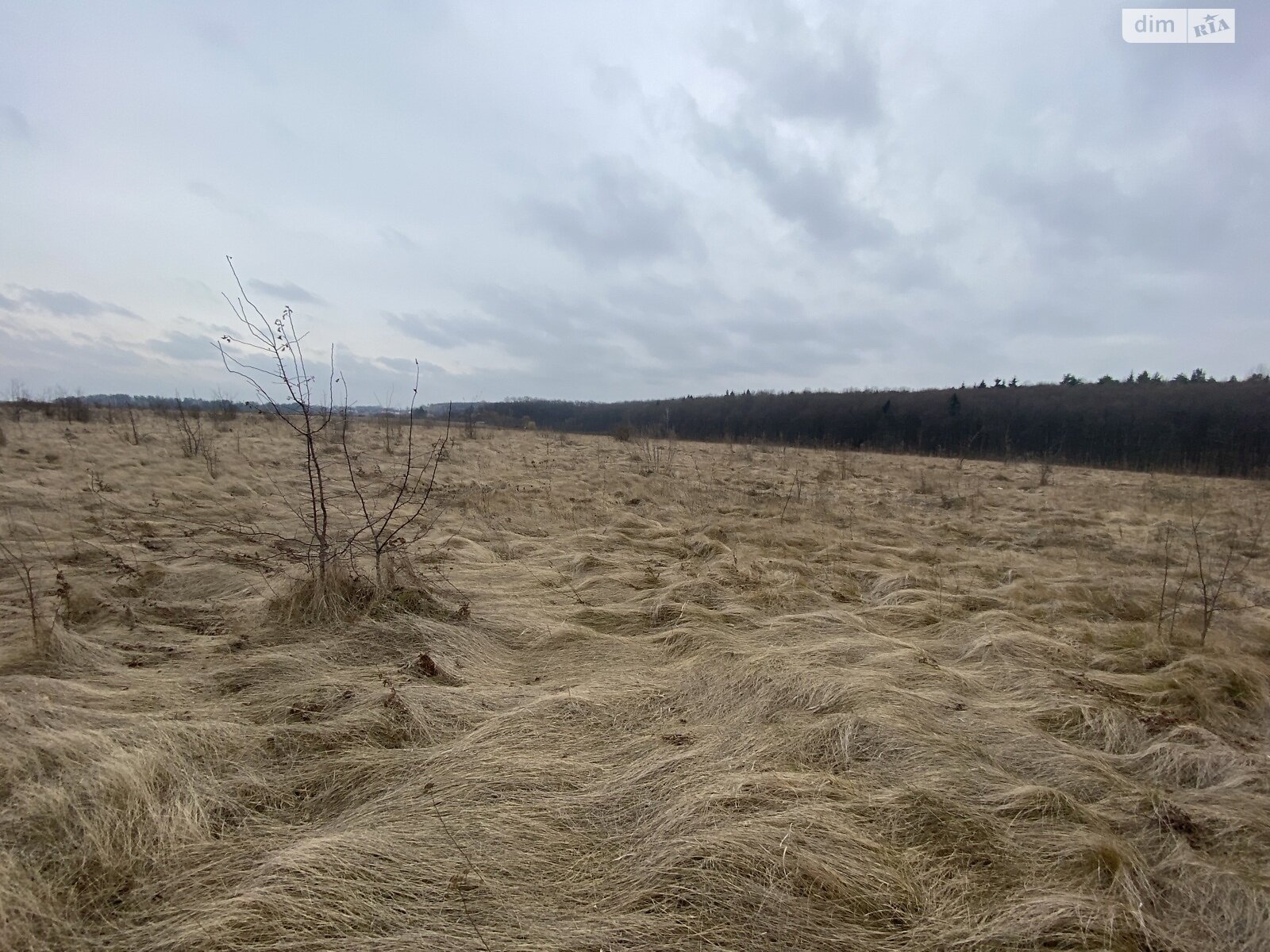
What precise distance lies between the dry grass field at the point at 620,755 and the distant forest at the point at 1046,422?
17355 millimetres

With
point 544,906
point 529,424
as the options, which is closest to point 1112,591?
point 544,906

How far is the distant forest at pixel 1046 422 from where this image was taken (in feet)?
111

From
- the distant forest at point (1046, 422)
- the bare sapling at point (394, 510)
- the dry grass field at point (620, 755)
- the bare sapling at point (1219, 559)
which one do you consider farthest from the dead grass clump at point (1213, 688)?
the distant forest at point (1046, 422)

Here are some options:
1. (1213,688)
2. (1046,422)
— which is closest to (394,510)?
(1213,688)

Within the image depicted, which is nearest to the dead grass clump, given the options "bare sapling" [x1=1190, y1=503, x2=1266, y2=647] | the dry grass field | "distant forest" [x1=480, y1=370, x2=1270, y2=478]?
the dry grass field

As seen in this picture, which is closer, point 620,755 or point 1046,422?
point 620,755

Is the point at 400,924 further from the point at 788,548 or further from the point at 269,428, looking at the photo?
the point at 269,428

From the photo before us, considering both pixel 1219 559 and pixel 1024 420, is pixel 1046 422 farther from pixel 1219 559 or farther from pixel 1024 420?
pixel 1219 559

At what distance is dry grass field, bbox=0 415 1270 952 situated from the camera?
1.84m

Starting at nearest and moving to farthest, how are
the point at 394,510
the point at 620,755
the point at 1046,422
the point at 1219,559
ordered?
the point at 620,755
the point at 394,510
the point at 1219,559
the point at 1046,422

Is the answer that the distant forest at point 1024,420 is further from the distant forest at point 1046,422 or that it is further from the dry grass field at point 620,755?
the dry grass field at point 620,755

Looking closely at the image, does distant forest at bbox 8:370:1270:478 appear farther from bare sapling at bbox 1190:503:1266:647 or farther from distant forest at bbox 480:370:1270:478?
bare sapling at bbox 1190:503:1266:647

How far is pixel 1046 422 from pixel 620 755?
54901 millimetres

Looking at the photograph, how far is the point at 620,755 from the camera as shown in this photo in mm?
2754
